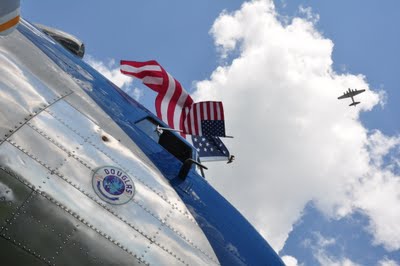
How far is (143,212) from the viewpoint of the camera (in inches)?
257

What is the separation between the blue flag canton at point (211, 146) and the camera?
12.3m

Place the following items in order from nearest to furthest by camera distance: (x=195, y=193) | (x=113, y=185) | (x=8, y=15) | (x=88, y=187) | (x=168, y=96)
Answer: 1. (x=8, y=15)
2. (x=88, y=187)
3. (x=113, y=185)
4. (x=195, y=193)
5. (x=168, y=96)

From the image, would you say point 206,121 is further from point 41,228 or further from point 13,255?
point 13,255

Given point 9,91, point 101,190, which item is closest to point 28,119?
point 9,91

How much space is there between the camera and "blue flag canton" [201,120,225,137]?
35.1ft

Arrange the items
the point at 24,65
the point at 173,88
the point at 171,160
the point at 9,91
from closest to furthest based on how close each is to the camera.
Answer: the point at 9,91
the point at 24,65
the point at 171,160
the point at 173,88

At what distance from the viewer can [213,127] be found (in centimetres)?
1078

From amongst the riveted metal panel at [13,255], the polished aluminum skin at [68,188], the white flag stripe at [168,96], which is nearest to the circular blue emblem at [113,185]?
the polished aluminum skin at [68,188]

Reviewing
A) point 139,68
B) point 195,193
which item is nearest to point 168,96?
point 139,68

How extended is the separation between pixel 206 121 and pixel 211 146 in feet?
5.89

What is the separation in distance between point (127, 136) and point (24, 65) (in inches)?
83.5

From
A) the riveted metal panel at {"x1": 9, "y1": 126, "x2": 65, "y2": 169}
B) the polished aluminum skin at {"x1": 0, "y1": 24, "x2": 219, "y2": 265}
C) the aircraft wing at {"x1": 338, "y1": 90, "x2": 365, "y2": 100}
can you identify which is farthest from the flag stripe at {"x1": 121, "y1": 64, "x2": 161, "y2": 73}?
the aircraft wing at {"x1": 338, "y1": 90, "x2": 365, "y2": 100}

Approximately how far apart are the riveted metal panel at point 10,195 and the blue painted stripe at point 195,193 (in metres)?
2.81

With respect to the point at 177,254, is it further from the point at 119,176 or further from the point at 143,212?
the point at 119,176
